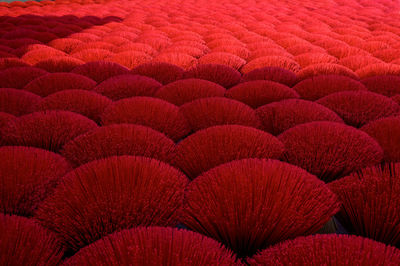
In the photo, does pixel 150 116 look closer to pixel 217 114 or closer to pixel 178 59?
pixel 217 114

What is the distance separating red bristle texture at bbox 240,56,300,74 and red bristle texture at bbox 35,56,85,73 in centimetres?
47

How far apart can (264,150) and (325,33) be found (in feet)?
3.75

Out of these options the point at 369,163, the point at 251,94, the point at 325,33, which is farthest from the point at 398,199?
the point at 325,33

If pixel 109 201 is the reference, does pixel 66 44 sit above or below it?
below

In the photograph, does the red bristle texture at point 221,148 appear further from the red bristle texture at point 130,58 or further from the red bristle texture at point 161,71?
the red bristle texture at point 130,58

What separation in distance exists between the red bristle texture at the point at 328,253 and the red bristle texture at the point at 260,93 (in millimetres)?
380

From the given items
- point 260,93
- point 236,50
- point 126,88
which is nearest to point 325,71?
point 260,93

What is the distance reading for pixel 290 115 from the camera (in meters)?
0.53

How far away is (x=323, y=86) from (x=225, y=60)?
34 centimetres

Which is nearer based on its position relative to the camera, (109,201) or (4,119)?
(109,201)

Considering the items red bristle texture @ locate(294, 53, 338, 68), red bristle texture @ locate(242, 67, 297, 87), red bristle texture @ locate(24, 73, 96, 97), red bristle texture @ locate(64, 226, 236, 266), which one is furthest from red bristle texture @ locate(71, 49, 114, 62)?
red bristle texture @ locate(64, 226, 236, 266)

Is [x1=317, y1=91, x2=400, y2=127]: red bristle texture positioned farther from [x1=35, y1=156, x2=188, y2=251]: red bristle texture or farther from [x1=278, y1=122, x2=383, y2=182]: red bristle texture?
[x1=35, y1=156, x2=188, y2=251]: red bristle texture

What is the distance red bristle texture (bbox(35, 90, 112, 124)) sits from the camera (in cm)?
58

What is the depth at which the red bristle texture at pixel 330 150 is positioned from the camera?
0.41 m
